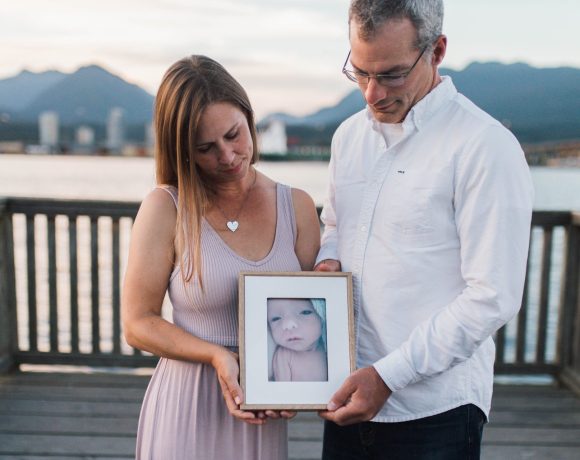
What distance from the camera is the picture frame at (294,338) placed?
1.34 meters

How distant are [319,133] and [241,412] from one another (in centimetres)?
2292

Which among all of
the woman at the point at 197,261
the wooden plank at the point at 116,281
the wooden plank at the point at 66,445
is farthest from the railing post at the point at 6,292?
the woman at the point at 197,261

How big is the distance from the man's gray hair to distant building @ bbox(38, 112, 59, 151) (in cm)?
2661

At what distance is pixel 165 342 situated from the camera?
4.71 feet

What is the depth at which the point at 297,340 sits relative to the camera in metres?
1.40

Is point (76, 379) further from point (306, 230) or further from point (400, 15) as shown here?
point (400, 15)

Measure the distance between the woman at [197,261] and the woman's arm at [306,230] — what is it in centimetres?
4

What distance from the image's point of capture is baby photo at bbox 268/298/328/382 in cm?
136

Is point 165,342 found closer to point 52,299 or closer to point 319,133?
point 52,299

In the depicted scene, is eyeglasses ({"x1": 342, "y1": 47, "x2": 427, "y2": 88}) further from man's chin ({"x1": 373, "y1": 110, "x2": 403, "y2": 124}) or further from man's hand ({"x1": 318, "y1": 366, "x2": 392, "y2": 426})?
man's hand ({"x1": 318, "y1": 366, "x2": 392, "y2": 426})

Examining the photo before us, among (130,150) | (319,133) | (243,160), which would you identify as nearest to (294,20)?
(243,160)

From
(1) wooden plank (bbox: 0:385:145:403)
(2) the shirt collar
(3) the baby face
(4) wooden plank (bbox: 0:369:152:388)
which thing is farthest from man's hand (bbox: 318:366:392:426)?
(4) wooden plank (bbox: 0:369:152:388)

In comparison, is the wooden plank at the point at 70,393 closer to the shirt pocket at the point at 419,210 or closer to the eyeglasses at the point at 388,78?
the shirt pocket at the point at 419,210

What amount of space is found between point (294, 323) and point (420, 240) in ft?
1.10
